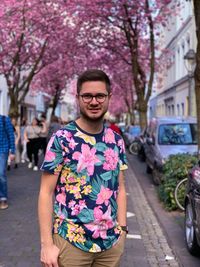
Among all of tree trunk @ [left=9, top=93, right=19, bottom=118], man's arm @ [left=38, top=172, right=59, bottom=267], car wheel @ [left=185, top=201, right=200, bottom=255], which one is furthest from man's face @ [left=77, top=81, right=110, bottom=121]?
tree trunk @ [left=9, top=93, right=19, bottom=118]

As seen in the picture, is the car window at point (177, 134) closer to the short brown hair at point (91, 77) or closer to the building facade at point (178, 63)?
the short brown hair at point (91, 77)

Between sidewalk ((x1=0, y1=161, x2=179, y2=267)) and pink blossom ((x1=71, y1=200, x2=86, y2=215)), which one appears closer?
pink blossom ((x1=71, y1=200, x2=86, y2=215))

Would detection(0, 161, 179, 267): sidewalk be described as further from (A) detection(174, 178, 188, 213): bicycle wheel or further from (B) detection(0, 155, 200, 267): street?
(A) detection(174, 178, 188, 213): bicycle wheel

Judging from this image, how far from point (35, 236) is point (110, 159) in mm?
4082

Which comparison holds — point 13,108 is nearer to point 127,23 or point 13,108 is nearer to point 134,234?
point 127,23

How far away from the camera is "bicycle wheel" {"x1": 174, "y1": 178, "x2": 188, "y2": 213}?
8.37 m

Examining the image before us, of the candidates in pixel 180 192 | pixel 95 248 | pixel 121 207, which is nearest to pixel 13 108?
pixel 180 192

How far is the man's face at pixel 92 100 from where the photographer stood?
2.68 meters

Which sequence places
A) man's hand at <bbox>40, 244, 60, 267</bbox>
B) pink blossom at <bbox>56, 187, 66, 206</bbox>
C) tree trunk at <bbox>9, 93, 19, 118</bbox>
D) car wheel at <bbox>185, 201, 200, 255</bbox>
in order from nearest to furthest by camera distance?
1. man's hand at <bbox>40, 244, 60, 267</bbox>
2. pink blossom at <bbox>56, 187, 66, 206</bbox>
3. car wheel at <bbox>185, 201, 200, 255</bbox>
4. tree trunk at <bbox>9, 93, 19, 118</bbox>

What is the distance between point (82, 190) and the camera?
8.61 feet

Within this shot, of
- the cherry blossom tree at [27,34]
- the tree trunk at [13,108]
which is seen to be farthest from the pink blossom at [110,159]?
the tree trunk at [13,108]

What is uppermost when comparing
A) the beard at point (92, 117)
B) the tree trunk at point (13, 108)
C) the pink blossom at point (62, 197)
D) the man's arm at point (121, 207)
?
the tree trunk at point (13, 108)

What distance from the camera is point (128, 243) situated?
6.38 meters

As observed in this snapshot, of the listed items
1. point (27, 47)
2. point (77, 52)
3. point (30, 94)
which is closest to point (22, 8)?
point (27, 47)
